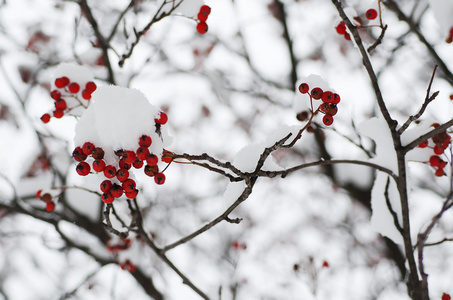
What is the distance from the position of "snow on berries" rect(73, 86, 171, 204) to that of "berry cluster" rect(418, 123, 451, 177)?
139cm

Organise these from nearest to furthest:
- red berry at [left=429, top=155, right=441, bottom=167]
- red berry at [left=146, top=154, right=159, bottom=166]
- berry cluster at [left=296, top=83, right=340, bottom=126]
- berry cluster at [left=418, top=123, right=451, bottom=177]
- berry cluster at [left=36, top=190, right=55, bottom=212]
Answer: red berry at [left=146, top=154, right=159, bottom=166] → berry cluster at [left=296, top=83, right=340, bottom=126] → berry cluster at [left=418, top=123, right=451, bottom=177] → red berry at [left=429, top=155, right=441, bottom=167] → berry cluster at [left=36, top=190, right=55, bottom=212]

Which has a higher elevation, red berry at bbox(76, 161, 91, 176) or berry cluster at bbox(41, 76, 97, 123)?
berry cluster at bbox(41, 76, 97, 123)

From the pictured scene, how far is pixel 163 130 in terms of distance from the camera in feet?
5.23

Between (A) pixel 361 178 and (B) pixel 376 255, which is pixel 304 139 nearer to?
(A) pixel 361 178

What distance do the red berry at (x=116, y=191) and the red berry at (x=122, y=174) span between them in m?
0.05

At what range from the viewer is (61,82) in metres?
2.20

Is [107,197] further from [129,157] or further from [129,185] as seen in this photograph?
[129,157]

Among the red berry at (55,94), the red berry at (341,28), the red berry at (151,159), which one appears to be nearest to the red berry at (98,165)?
the red berry at (151,159)

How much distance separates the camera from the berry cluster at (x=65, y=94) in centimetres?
220

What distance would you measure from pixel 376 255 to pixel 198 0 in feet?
25.0

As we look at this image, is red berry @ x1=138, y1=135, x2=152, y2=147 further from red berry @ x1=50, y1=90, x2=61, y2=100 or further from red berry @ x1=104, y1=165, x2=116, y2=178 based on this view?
red berry @ x1=50, y1=90, x2=61, y2=100

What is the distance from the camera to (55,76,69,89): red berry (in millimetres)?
2191

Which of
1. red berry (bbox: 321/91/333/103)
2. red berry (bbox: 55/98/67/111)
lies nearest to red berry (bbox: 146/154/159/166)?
red berry (bbox: 321/91/333/103)

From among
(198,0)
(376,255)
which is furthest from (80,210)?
(376,255)
